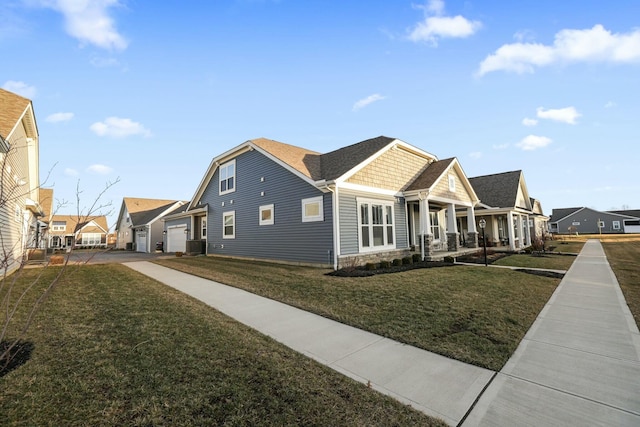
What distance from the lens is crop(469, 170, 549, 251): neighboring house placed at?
20344 mm

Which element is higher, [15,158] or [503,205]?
[15,158]

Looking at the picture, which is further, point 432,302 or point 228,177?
point 228,177

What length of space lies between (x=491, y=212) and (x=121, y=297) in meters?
22.9

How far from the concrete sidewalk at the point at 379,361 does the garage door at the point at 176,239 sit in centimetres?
1879

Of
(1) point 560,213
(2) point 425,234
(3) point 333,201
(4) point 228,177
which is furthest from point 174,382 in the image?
(1) point 560,213

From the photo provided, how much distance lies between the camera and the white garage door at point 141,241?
94.5 feet

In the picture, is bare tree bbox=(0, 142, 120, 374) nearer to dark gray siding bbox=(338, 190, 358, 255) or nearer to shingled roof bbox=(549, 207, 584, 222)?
dark gray siding bbox=(338, 190, 358, 255)

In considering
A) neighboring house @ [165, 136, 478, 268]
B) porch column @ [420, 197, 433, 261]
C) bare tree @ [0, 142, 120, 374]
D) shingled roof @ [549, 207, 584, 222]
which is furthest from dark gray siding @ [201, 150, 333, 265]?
shingled roof @ [549, 207, 584, 222]

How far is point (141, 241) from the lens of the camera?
98.3 feet

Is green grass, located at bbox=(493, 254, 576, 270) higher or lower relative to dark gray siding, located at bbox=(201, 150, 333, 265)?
lower

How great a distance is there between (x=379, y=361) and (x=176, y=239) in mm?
23894

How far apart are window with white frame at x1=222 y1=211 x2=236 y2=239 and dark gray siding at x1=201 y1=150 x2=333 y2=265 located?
272 millimetres

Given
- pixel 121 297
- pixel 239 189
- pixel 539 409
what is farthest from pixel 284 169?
pixel 539 409

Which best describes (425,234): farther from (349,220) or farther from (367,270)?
(367,270)
